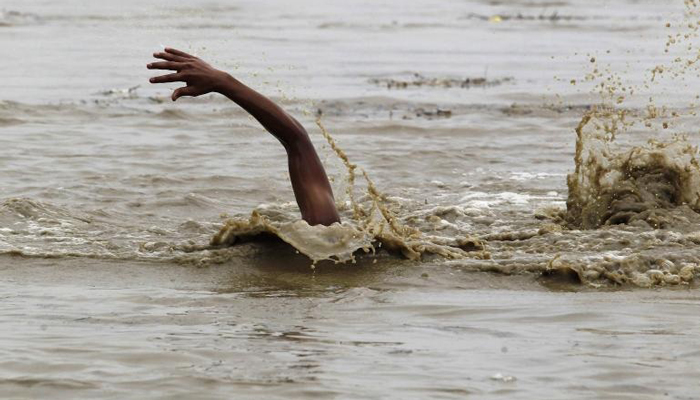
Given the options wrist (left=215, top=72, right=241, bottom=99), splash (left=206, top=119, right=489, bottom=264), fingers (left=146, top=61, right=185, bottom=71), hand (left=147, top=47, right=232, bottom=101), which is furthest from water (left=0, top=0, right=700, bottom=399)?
fingers (left=146, top=61, right=185, bottom=71)

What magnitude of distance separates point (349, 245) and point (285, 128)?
0.70 meters

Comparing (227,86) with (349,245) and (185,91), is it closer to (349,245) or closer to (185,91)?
(185,91)

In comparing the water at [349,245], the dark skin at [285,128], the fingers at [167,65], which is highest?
the fingers at [167,65]

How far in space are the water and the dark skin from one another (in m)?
0.15

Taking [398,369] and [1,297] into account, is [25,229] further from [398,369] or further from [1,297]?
[398,369]

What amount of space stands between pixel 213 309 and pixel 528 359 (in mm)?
1590

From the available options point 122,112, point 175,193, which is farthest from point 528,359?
point 122,112

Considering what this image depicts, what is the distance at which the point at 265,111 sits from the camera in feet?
23.6

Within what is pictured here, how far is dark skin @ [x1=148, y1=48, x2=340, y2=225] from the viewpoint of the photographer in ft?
22.9

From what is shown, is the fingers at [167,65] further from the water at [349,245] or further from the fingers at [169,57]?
the water at [349,245]

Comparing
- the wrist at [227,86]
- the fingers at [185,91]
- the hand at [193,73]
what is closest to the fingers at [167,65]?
the hand at [193,73]

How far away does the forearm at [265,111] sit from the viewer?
7.10 m

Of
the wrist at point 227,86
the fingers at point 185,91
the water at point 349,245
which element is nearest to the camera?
the water at point 349,245

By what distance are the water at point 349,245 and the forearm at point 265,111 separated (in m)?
0.47
